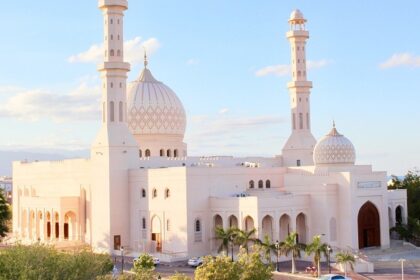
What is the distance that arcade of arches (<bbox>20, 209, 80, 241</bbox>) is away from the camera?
5978 centimetres

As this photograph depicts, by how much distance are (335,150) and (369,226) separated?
5978 millimetres

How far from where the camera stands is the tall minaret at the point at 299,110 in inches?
2520

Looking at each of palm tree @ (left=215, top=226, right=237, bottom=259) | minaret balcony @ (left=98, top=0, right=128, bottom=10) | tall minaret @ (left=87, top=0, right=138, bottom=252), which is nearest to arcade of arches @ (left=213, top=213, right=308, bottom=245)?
palm tree @ (left=215, top=226, right=237, bottom=259)

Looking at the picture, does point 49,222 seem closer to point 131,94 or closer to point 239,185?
point 131,94

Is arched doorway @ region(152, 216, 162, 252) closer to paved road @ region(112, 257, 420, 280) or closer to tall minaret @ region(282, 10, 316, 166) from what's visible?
paved road @ region(112, 257, 420, 280)

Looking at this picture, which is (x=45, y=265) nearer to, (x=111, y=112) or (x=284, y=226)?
(x=284, y=226)

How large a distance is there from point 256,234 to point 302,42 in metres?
22.5

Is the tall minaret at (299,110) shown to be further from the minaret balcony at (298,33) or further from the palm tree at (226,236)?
the palm tree at (226,236)

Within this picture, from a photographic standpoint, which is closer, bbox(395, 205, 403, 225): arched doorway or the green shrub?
the green shrub

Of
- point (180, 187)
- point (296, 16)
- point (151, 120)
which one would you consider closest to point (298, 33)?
point (296, 16)

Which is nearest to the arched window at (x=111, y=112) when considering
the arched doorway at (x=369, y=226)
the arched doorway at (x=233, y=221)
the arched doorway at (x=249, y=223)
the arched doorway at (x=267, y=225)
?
the arched doorway at (x=233, y=221)

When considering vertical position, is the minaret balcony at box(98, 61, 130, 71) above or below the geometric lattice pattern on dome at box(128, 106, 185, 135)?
above

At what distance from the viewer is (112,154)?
55.1m

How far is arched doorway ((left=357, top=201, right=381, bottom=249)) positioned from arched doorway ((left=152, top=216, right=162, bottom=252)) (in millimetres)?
14435
